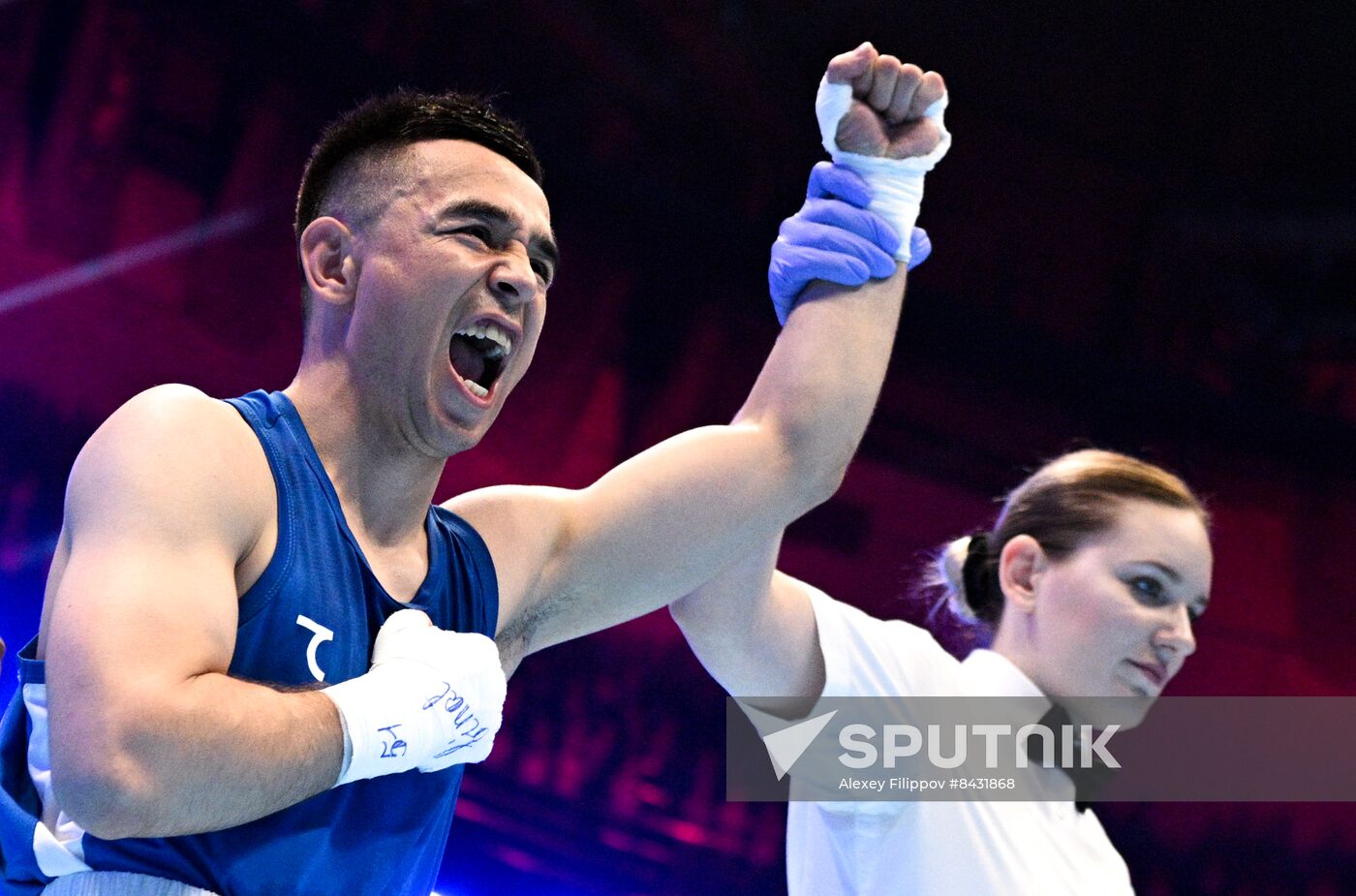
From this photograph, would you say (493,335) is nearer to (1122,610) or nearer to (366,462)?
(366,462)

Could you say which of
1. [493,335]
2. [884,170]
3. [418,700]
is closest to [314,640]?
[418,700]

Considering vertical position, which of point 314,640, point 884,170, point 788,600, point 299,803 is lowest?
point 299,803

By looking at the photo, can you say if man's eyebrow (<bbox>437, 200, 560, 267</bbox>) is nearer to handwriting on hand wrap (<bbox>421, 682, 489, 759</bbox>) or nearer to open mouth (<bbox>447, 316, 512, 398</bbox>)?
open mouth (<bbox>447, 316, 512, 398</bbox>)

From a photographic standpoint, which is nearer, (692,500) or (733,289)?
(692,500)

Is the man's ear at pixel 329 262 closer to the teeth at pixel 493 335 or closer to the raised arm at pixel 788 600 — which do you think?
the teeth at pixel 493 335

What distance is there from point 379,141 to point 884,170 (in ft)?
1.90

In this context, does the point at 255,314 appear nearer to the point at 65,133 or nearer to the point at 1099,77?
the point at 65,133

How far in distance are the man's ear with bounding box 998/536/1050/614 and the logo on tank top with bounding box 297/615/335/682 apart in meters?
1.29

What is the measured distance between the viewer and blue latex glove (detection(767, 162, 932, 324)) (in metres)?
1.45

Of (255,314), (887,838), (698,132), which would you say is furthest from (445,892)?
(698,132)

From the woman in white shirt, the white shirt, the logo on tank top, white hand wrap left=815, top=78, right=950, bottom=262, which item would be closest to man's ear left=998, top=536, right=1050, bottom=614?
the woman in white shirt

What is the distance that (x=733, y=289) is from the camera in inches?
151

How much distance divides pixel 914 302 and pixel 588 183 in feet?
3.54

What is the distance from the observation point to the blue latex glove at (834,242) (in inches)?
57.1
